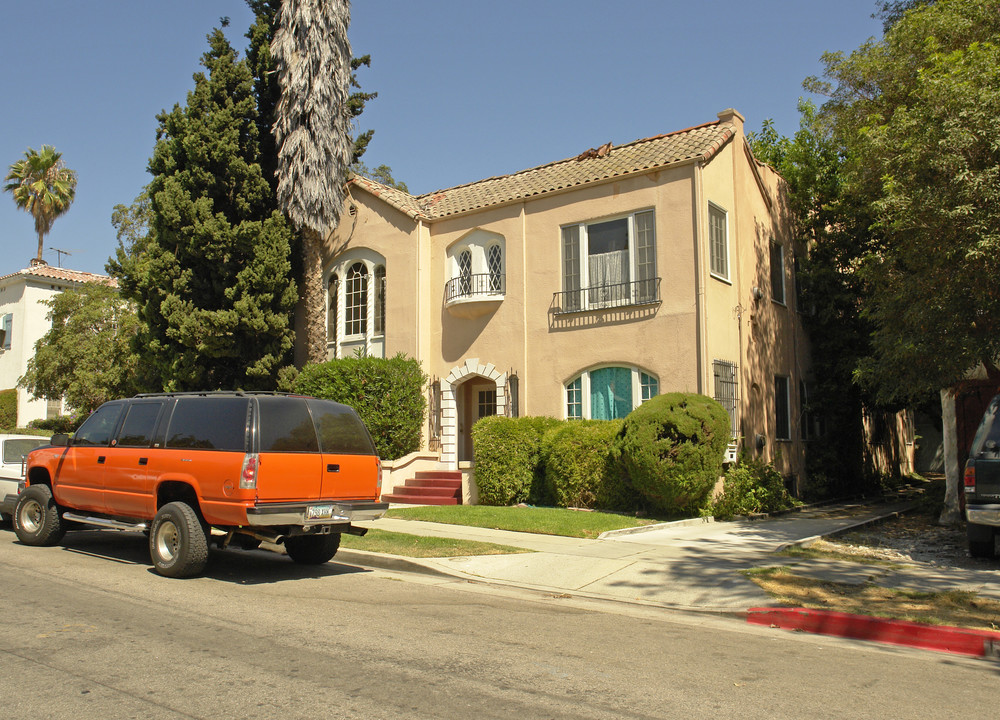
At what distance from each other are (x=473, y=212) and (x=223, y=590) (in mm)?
12620

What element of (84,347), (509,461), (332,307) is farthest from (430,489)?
(84,347)

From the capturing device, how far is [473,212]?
19.0m

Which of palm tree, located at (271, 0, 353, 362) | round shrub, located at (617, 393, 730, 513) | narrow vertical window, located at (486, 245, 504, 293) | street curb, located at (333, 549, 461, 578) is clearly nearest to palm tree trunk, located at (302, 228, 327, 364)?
palm tree, located at (271, 0, 353, 362)

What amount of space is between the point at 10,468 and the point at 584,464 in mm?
9573

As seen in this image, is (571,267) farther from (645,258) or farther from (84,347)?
(84,347)

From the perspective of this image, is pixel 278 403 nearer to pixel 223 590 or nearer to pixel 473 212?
pixel 223 590

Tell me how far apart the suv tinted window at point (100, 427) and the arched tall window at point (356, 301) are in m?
11.2

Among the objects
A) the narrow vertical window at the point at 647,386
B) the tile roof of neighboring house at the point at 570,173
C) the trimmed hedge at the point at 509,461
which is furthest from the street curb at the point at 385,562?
the tile roof of neighboring house at the point at 570,173

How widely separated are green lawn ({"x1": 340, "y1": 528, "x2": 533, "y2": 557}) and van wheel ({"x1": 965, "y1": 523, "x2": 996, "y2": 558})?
19.1 ft

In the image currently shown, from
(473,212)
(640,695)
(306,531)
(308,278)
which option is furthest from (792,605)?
(308,278)

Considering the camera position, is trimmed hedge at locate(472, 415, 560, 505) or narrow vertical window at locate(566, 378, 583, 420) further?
narrow vertical window at locate(566, 378, 583, 420)

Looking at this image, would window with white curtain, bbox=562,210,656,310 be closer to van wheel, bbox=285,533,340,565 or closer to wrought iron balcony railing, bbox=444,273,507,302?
wrought iron balcony railing, bbox=444,273,507,302

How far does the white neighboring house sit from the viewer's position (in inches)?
1357

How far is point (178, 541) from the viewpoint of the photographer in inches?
335
